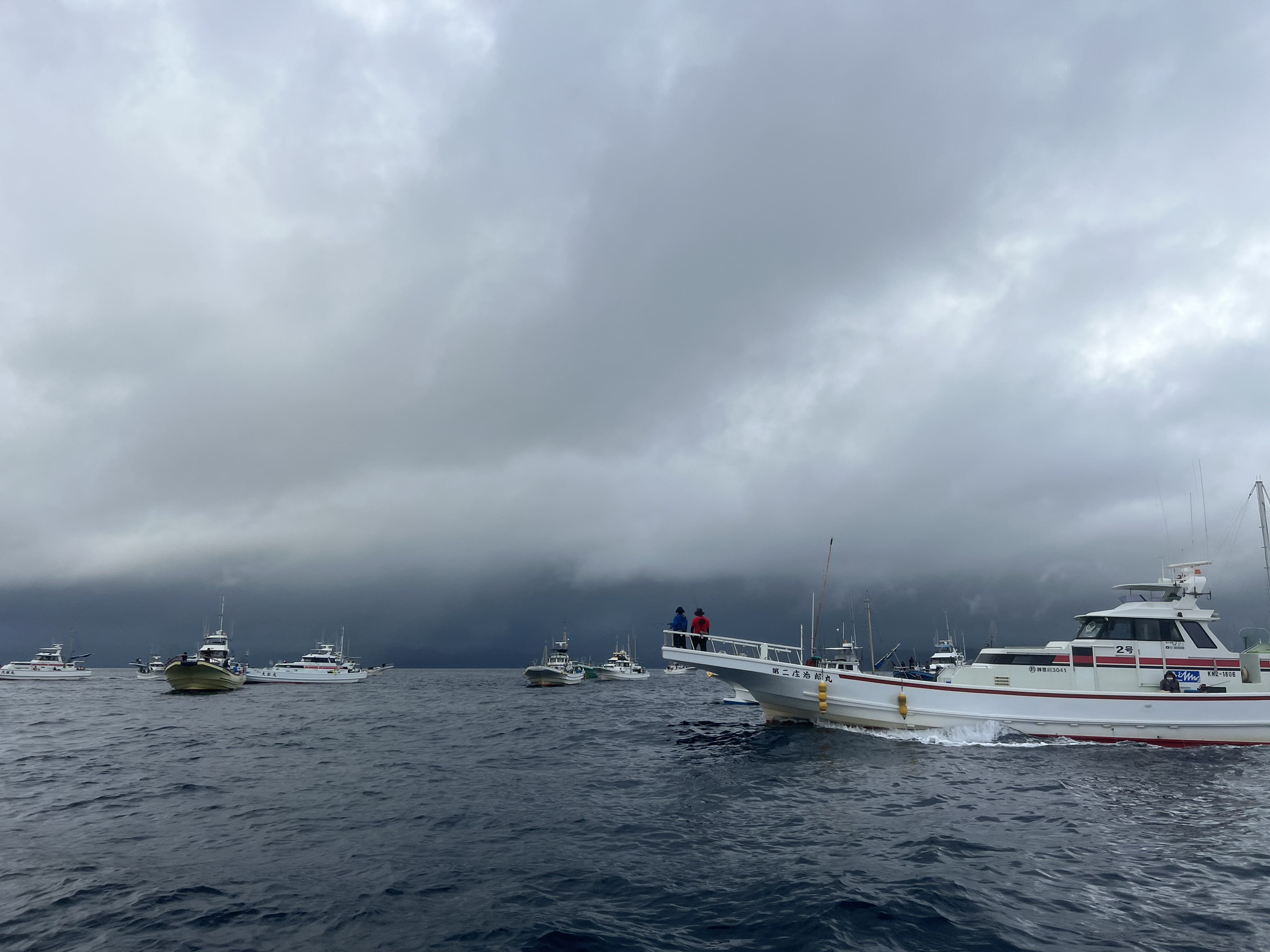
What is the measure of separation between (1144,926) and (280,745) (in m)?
29.1

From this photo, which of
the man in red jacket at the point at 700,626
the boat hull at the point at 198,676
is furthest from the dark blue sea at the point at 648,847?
the boat hull at the point at 198,676

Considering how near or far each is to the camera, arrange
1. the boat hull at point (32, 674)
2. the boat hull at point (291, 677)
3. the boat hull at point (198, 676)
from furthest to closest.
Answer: the boat hull at point (32, 674)
the boat hull at point (291, 677)
the boat hull at point (198, 676)

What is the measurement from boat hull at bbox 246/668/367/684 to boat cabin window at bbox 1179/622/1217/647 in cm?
8968

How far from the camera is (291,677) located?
86.3 meters

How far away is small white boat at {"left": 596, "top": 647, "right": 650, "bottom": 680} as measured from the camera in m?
113

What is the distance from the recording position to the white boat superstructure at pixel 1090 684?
24031 mm

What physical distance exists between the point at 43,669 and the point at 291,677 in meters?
40.1

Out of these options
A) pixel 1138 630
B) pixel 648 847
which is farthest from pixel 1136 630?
pixel 648 847

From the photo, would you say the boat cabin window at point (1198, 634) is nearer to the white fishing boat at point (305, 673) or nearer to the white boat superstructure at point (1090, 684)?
the white boat superstructure at point (1090, 684)

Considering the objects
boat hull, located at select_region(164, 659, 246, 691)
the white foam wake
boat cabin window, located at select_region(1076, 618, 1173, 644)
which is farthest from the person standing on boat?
boat hull, located at select_region(164, 659, 246, 691)

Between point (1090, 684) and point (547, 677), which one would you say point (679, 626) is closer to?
point (1090, 684)

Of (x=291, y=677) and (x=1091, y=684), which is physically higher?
(x=1091, y=684)

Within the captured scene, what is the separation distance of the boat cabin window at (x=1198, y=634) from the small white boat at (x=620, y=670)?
93.3 meters

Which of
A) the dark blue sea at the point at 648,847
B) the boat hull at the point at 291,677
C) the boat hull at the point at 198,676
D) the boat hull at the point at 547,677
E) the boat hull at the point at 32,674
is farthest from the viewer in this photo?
the boat hull at the point at 32,674
